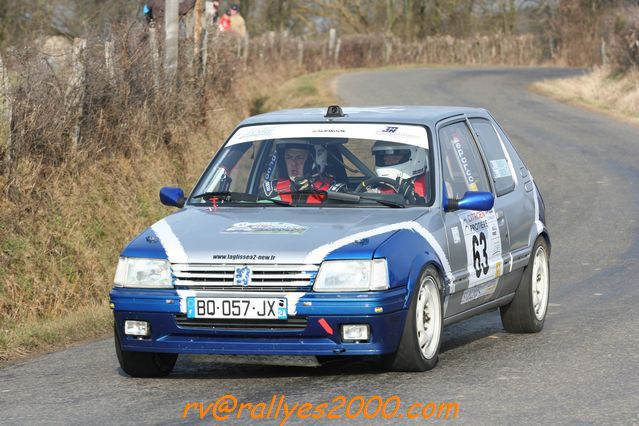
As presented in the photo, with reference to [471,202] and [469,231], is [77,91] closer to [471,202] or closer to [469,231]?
[469,231]

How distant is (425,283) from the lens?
7.48 m

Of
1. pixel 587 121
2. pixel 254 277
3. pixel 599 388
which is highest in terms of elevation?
pixel 254 277

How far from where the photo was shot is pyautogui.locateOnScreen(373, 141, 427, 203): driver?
27.0 feet

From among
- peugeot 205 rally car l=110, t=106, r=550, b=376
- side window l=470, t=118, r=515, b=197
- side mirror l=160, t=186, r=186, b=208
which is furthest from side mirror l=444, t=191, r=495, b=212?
side mirror l=160, t=186, r=186, b=208

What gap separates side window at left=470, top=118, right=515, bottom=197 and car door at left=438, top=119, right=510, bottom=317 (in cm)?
15

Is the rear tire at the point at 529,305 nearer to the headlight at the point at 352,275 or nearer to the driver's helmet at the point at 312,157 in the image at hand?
the driver's helmet at the point at 312,157

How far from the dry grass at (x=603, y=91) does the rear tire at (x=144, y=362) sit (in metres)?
22.0

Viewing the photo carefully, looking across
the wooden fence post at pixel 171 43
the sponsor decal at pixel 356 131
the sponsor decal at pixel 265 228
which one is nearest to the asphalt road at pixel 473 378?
the sponsor decal at pixel 265 228

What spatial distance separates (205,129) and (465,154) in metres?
10.1

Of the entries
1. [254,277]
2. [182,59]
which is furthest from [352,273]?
[182,59]

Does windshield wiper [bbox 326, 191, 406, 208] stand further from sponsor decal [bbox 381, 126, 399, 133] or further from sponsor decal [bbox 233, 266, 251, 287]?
sponsor decal [bbox 233, 266, 251, 287]

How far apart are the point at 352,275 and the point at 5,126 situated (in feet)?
21.2

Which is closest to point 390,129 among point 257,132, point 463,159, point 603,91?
point 463,159

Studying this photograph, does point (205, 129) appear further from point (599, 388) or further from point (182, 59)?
point (599, 388)
